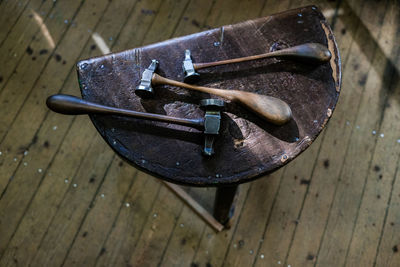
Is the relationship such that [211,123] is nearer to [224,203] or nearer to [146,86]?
[146,86]

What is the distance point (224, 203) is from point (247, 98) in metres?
0.52

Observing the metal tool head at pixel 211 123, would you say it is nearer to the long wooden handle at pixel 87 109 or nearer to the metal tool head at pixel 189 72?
the long wooden handle at pixel 87 109

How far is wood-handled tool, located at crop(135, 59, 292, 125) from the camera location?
95cm

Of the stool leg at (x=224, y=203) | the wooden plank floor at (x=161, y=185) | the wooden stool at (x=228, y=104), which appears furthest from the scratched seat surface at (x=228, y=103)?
the wooden plank floor at (x=161, y=185)

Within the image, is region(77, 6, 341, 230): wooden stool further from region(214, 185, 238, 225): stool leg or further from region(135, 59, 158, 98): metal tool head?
region(214, 185, 238, 225): stool leg

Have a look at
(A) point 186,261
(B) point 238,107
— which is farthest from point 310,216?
(B) point 238,107

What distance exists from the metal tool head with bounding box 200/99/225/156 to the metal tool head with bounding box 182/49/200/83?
12 cm

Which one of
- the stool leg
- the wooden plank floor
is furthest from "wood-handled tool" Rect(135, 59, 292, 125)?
the wooden plank floor

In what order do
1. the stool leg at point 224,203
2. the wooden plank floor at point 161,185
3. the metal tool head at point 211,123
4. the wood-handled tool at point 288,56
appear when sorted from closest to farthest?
the metal tool head at point 211,123 < the wood-handled tool at point 288,56 < the stool leg at point 224,203 < the wooden plank floor at point 161,185

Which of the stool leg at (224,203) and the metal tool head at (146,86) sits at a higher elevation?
the metal tool head at (146,86)

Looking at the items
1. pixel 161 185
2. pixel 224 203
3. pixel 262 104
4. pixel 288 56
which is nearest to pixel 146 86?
pixel 262 104

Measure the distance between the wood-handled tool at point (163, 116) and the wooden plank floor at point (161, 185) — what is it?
0.70 m

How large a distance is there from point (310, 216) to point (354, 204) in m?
0.21

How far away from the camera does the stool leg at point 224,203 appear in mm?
1240
